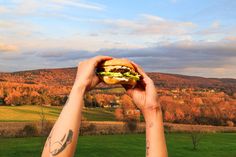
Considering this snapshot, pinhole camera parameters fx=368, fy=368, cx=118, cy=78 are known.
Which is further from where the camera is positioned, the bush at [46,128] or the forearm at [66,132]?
the bush at [46,128]

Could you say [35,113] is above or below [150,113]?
below

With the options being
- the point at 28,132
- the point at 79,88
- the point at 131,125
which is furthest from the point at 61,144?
the point at 131,125

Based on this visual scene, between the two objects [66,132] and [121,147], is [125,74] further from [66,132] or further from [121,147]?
[121,147]

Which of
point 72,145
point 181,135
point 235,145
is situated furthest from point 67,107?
point 181,135

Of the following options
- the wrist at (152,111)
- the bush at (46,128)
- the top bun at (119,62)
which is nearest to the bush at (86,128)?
the bush at (46,128)

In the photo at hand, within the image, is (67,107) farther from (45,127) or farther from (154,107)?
(45,127)

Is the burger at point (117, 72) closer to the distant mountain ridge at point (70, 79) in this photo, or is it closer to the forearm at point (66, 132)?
the forearm at point (66, 132)

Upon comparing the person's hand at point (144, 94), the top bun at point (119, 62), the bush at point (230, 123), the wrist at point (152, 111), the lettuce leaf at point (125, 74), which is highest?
the top bun at point (119, 62)

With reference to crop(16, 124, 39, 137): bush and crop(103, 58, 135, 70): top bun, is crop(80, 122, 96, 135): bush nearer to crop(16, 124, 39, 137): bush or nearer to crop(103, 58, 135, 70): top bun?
crop(16, 124, 39, 137): bush
